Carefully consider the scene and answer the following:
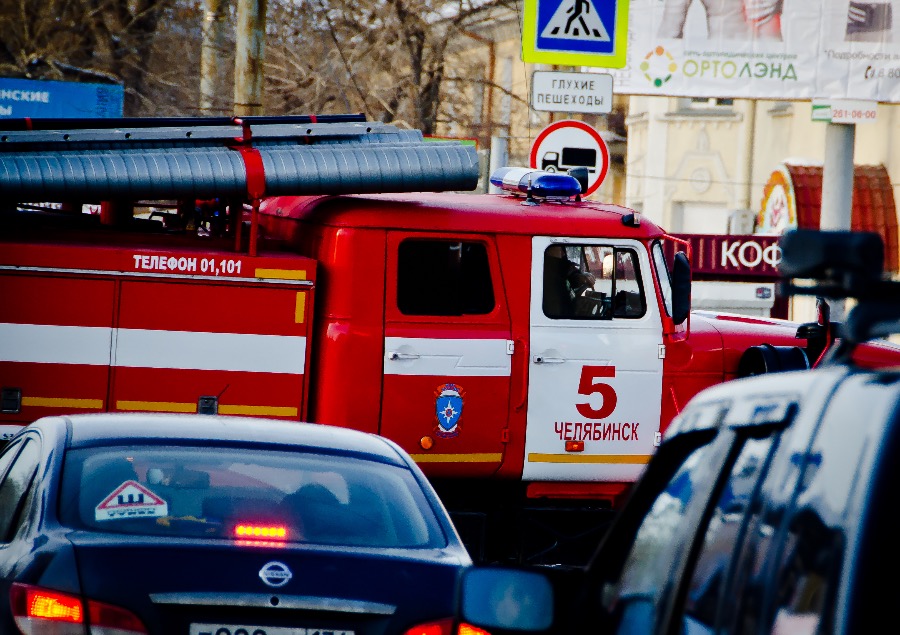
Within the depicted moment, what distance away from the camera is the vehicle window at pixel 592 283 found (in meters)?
9.88

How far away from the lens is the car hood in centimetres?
458

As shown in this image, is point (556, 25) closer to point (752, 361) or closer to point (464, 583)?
point (752, 361)

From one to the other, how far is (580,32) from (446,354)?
5584 millimetres

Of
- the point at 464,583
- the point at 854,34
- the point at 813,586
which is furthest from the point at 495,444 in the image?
the point at 854,34

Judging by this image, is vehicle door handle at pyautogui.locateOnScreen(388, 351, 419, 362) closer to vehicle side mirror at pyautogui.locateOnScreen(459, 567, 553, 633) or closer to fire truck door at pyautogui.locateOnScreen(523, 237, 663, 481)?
fire truck door at pyautogui.locateOnScreen(523, 237, 663, 481)

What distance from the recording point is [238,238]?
944cm

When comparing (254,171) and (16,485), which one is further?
(254,171)

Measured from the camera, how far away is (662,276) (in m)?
10.0

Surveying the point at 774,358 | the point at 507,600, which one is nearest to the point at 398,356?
the point at 774,358

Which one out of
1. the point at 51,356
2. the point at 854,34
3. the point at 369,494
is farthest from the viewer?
the point at 854,34

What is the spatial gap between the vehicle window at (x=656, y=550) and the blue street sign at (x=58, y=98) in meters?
23.3

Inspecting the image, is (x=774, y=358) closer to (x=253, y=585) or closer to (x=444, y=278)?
(x=444, y=278)

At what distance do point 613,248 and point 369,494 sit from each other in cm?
484

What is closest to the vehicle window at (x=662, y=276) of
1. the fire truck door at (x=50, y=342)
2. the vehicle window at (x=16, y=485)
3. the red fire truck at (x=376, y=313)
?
the red fire truck at (x=376, y=313)
